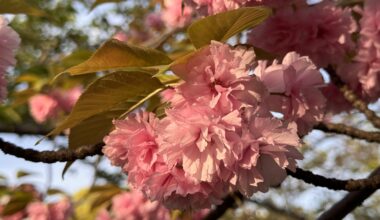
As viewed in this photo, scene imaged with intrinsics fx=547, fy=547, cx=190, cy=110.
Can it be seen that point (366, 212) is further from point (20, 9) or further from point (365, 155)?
point (20, 9)

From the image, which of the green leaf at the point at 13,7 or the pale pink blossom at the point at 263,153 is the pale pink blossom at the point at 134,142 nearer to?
the pale pink blossom at the point at 263,153

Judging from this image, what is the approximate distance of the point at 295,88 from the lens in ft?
3.52

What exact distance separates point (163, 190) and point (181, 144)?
0.46 feet

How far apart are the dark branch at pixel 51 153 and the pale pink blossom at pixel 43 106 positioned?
3418 millimetres

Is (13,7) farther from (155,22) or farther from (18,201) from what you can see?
(155,22)

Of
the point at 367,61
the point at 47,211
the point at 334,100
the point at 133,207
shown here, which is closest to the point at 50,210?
the point at 47,211

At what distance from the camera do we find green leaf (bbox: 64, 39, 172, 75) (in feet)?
3.00

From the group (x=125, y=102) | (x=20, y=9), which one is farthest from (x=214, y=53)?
(x=20, y=9)

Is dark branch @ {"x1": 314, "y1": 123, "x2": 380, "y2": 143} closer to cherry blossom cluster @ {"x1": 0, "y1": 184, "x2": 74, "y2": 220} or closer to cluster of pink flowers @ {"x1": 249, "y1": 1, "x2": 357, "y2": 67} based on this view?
cluster of pink flowers @ {"x1": 249, "y1": 1, "x2": 357, "y2": 67}

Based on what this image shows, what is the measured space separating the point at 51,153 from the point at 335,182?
2.09 ft

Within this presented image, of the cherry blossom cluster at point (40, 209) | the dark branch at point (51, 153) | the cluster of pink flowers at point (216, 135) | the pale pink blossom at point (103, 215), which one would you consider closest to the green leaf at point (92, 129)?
the dark branch at point (51, 153)

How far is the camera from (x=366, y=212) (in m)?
9.09

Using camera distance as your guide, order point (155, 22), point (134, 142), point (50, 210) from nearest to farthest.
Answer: point (134, 142)
point (50, 210)
point (155, 22)

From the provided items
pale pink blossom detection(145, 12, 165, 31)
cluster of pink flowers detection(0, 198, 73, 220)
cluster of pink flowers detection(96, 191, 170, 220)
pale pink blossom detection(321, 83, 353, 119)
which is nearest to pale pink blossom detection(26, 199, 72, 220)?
cluster of pink flowers detection(0, 198, 73, 220)
